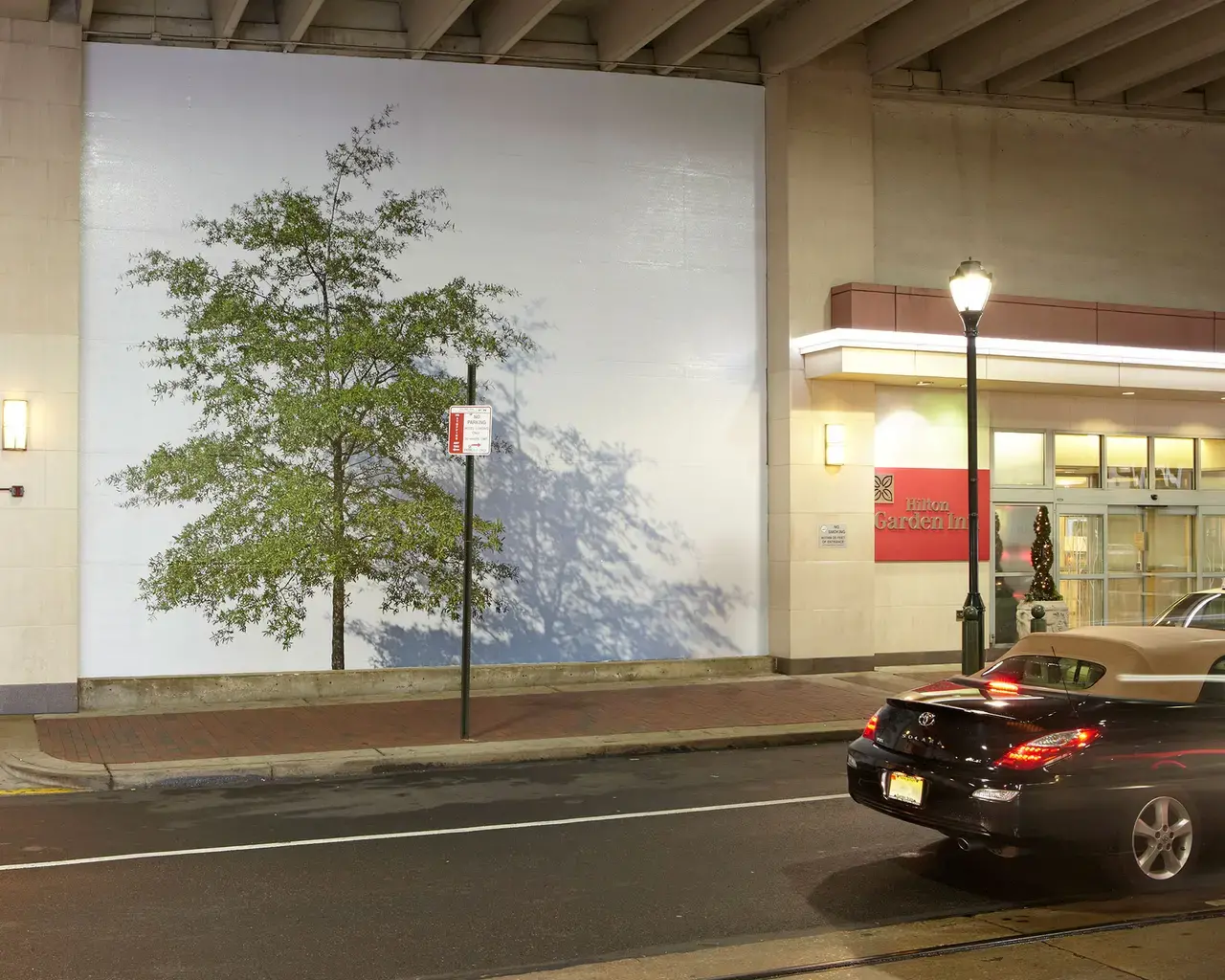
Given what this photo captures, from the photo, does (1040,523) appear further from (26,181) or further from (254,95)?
(26,181)

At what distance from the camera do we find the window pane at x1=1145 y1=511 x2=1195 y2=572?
20.9m

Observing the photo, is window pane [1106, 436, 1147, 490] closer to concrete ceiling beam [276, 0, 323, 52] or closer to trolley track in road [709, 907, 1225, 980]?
concrete ceiling beam [276, 0, 323, 52]

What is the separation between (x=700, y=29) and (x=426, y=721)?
936cm

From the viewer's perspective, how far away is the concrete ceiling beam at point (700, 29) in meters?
16.0

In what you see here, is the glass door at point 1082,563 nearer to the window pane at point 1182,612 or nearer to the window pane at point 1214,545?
the window pane at point 1214,545

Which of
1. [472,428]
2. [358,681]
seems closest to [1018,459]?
[472,428]

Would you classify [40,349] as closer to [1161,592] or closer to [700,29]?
[700,29]

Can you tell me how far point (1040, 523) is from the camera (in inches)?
755

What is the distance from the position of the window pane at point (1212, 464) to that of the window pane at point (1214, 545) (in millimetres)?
529

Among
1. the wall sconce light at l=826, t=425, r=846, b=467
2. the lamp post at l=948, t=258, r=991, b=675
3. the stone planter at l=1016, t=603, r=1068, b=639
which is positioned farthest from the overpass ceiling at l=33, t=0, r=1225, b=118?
the stone planter at l=1016, t=603, r=1068, b=639

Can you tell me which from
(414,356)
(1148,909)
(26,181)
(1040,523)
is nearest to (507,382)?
(414,356)

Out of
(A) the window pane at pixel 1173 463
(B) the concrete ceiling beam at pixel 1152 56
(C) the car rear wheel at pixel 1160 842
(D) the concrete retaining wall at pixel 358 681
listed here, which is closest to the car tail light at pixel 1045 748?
(C) the car rear wheel at pixel 1160 842

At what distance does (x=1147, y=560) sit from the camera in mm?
20828

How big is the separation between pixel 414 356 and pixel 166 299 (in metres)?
2.91
